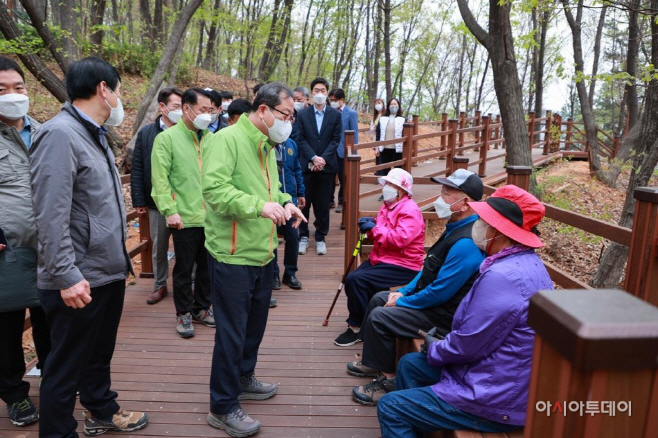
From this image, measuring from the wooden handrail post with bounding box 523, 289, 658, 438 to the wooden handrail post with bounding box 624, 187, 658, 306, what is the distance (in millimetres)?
2105

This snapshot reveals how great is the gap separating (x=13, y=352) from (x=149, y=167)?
2.03 m

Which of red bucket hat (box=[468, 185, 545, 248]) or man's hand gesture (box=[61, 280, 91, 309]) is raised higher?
red bucket hat (box=[468, 185, 545, 248])

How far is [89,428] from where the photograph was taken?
9.22 ft

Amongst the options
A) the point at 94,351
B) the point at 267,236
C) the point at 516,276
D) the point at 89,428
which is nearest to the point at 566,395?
the point at 516,276

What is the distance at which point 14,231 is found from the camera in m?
2.64

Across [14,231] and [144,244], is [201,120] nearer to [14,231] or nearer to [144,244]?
[14,231]

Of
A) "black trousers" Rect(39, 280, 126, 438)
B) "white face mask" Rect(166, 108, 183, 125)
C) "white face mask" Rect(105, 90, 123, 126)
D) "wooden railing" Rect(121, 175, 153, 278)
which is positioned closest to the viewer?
"black trousers" Rect(39, 280, 126, 438)

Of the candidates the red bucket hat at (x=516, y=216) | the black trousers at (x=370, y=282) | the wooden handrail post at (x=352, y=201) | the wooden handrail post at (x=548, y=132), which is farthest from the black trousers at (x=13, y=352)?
the wooden handrail post at (x=548, y=132)

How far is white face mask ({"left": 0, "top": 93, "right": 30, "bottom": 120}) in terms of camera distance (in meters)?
2.67

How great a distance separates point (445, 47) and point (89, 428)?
3455cm

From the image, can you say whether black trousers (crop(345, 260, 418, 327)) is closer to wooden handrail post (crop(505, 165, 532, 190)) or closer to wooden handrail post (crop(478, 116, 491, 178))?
wooden handrail post (crop(505, 165, 532, 190))

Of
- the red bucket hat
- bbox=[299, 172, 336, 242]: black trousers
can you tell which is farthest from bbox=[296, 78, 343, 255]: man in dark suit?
the red bucket hat

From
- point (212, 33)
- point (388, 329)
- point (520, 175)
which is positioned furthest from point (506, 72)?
point (212, 33)

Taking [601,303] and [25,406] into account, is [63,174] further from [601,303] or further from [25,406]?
[601,303]
